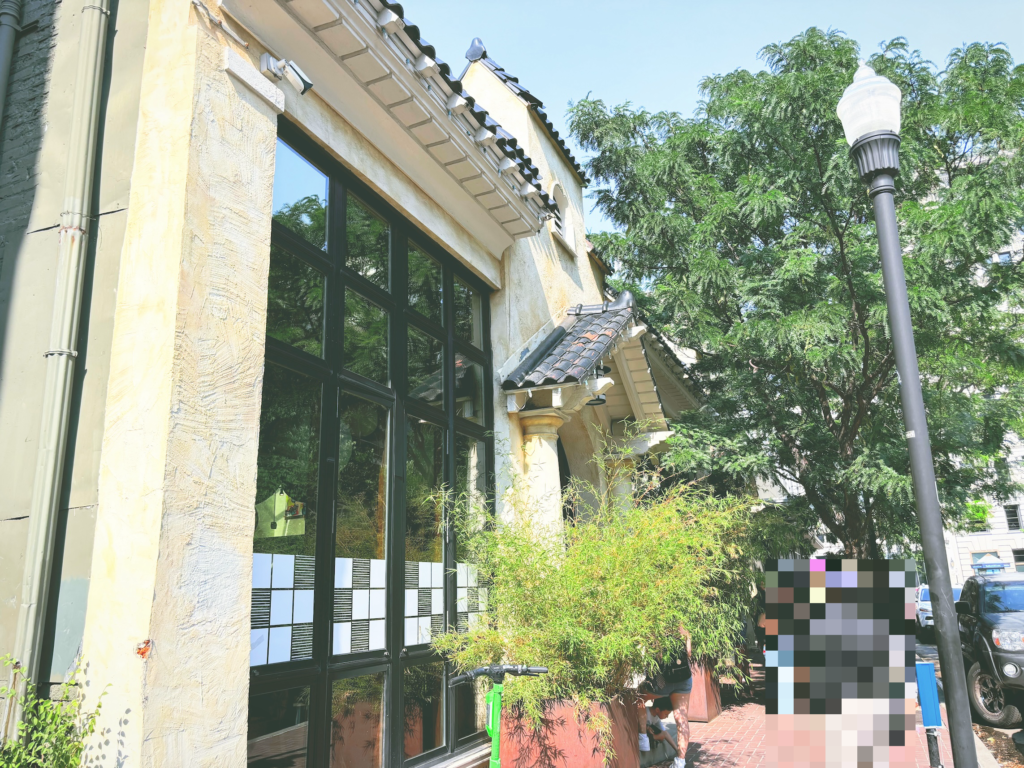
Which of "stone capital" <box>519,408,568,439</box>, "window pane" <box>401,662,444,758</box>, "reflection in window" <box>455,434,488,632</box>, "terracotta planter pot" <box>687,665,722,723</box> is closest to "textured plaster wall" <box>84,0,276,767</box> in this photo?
"window pane" <box>401,662,444,758</box>

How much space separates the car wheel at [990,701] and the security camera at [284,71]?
10.9 meters

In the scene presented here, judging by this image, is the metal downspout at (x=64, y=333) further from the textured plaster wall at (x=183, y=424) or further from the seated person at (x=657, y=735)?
the seated person at (x=657, y=735)

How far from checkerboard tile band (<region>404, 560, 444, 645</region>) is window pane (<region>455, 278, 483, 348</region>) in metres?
2.50

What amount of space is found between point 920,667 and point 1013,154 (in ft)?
28.1

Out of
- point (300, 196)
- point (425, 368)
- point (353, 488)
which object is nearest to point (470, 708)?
point (353, 488)

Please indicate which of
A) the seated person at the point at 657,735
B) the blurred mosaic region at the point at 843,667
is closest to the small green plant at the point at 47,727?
the blurred mosaic region at the point at 843,667

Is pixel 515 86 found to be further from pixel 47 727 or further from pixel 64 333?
pixel 47 727

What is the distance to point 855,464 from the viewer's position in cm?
1053

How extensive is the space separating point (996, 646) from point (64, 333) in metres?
11.7

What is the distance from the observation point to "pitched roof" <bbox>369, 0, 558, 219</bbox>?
5762 mm

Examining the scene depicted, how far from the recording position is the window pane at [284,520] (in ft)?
15.3

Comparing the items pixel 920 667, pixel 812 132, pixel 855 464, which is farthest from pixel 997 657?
pixel 812 132

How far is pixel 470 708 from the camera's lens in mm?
6914

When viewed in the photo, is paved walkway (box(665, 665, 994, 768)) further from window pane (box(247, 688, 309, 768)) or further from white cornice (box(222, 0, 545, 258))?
white cornice (box(222, 0, 545, 258))
